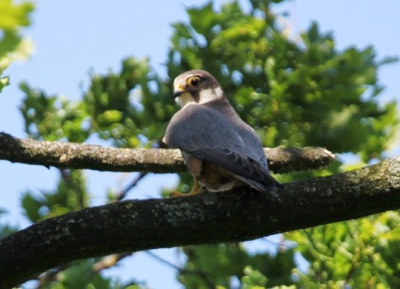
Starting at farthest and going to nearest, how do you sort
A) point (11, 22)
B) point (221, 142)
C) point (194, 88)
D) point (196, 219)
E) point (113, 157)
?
point (194, 88) < point (113, 157) < point (221, 142) < point (196, 219) < point (11, 22)

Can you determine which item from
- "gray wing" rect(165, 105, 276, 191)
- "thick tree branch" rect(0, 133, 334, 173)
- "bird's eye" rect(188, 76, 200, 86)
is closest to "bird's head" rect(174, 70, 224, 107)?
"bird's eye" rect(188, 76, 200, 86)

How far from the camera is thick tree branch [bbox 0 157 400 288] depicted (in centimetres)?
295

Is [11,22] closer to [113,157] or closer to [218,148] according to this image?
[218,148]

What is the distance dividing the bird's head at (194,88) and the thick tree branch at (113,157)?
0.81 metres

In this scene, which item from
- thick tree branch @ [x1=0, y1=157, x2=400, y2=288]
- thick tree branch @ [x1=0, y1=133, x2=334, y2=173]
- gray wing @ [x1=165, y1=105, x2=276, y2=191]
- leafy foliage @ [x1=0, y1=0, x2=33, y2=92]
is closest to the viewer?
leafy foliage @ [x1=0, y1=0, x2=33, y2=92]

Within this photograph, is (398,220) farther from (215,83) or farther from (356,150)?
(215,83)

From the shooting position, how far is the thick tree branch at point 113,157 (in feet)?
13.4

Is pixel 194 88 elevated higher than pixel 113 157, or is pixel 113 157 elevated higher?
pixel 194 88

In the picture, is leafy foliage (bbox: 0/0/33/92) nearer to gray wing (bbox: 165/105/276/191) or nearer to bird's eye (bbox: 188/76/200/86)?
gray wing (bbox: 165/105/276/191)

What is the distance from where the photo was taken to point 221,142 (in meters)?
3.83

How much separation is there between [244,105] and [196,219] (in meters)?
2.67

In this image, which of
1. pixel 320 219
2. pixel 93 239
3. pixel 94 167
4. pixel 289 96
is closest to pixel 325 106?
pixel 289 96

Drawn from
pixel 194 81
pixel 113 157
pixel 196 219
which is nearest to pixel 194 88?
pixel 194 81

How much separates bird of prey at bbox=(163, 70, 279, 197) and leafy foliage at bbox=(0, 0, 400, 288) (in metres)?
0.90
